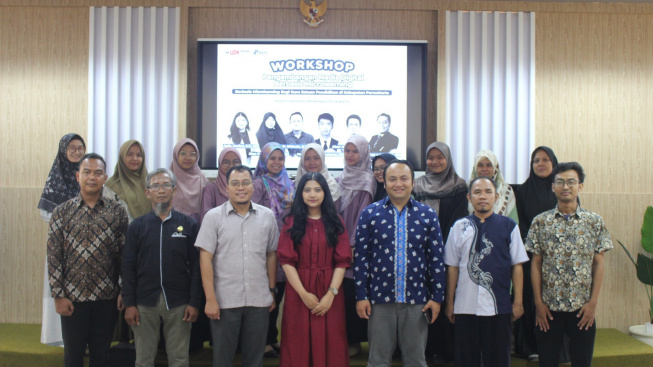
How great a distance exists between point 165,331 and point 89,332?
16.4 inches

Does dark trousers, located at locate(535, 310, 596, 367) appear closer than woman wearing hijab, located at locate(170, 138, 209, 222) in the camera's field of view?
Yes

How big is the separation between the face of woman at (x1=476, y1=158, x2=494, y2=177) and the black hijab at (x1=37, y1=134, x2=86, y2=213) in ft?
8.73

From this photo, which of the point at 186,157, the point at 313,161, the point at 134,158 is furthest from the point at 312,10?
the point at 134,158

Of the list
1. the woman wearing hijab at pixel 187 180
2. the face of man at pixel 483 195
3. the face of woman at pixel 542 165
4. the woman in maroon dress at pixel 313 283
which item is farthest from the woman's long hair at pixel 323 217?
the face of woman at pixel 542 165

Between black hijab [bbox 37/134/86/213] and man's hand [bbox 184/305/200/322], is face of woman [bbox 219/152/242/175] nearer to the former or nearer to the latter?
black hijab [bbox 37/134/86/213]

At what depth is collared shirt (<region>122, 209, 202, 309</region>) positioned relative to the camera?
2.79 m

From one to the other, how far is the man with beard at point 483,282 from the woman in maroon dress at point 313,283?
24.2 inches

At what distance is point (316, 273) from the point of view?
290 centimetres

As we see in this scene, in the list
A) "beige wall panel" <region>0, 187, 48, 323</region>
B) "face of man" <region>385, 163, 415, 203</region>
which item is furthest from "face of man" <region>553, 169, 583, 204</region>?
"beige wall panel" <region>0, 187, 48, 323</region>

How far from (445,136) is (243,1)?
84.6 inches

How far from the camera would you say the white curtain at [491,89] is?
4668 millimetres

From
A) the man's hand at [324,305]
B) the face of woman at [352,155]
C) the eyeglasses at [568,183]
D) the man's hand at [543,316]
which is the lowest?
the man's hand at [543,316]

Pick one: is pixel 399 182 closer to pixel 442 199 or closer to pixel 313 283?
pixel 442 199

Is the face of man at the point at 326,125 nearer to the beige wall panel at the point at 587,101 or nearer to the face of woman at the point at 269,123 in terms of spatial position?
the face of woman at the point at 269,123
